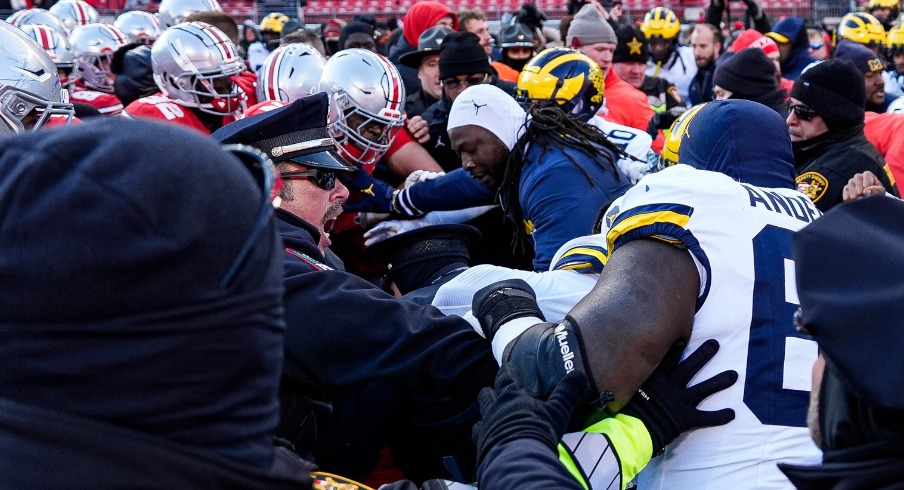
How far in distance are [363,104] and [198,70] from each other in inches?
48.0

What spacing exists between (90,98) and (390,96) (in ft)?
8.78

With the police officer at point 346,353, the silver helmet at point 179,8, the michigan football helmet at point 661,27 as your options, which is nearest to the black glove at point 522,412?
the police officer at point 346,353

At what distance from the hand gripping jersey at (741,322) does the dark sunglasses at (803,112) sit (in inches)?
105

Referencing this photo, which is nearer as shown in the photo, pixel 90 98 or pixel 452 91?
pixel 452 91

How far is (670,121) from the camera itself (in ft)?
20.7

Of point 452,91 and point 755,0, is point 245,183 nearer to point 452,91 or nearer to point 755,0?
point 452,91

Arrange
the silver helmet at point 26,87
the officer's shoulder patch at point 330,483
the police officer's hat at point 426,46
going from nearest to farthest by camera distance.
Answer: the officer's shoulder patch at point 330,483 < the silver helmet at point 26,87 < the police officer's hat at point 426,46

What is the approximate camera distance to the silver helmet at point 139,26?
845cm

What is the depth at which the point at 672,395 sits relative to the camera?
6.75ft

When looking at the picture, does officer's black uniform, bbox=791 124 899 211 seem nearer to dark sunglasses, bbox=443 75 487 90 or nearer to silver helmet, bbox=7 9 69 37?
dark sunglasses, bbox=443 75 487 90

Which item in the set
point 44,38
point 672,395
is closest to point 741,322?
point 672,395

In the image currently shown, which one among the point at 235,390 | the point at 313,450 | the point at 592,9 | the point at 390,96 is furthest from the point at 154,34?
the point at 235,390

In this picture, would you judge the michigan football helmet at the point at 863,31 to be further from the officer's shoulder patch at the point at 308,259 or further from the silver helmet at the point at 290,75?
the officer's shoulder patch at the point at 308,259

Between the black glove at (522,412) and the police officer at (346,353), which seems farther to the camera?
the police officer at (346,353)
